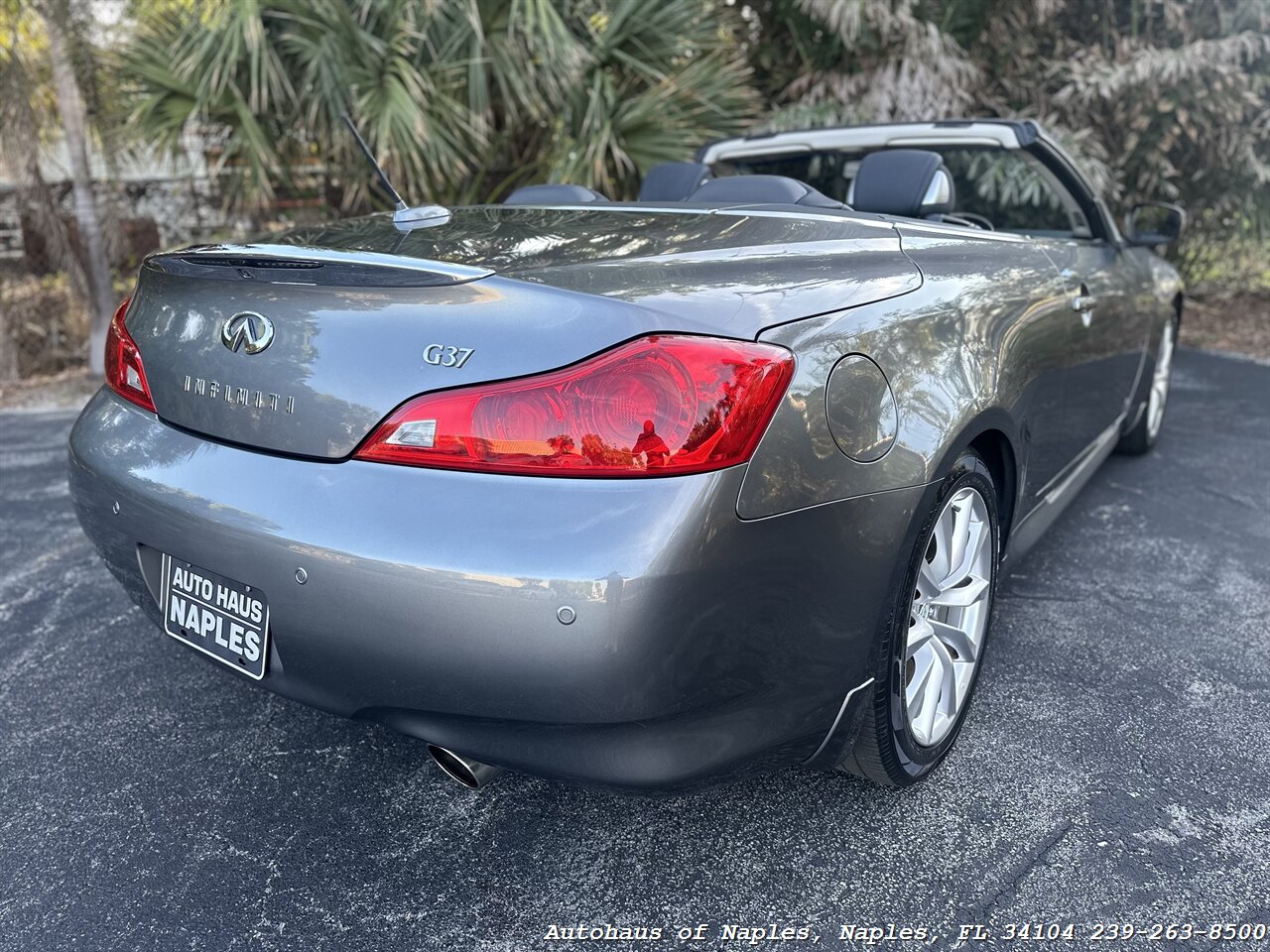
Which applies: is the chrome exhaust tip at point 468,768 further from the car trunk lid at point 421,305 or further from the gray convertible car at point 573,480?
the car trunk lid at point 421,305

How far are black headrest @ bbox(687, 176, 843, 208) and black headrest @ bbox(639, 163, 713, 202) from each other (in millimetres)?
562

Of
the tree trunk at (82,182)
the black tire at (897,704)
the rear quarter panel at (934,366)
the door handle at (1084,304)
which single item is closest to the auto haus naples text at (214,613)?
the rear quarter panel at (934,366)

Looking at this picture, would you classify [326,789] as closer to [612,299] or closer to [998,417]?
[612,299]

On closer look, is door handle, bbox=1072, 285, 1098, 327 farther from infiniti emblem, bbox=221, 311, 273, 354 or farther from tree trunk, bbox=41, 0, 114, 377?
tree trunk, bbox=41, 0, 114, 377

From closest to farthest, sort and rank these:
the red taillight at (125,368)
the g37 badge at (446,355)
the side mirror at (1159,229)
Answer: the g37 badge at (446,355)
the red taillight at (125,368)
the side mirror at (1159,229)

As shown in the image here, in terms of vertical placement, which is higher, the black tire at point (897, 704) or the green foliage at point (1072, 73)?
the green foliage at point (1072, 73)

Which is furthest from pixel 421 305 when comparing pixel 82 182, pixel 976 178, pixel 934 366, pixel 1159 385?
pixel 82 182

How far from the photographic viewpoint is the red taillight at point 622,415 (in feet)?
4.55

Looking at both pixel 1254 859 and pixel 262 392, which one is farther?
pixel 1254 859

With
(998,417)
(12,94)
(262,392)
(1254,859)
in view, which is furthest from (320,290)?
(12,94)

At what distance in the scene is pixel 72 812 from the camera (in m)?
1.99

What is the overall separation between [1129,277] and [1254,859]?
2246mm

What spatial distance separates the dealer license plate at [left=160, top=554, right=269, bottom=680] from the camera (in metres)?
1.61

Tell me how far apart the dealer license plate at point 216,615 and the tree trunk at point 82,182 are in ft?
15.7
